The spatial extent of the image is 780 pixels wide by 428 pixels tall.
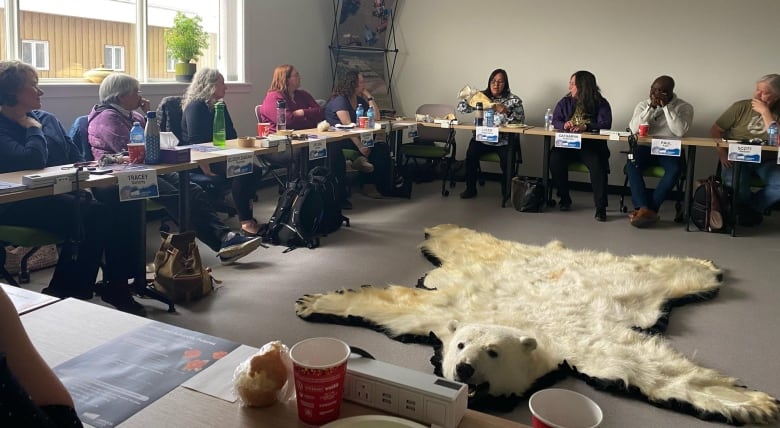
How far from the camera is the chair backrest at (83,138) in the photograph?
12.0ft

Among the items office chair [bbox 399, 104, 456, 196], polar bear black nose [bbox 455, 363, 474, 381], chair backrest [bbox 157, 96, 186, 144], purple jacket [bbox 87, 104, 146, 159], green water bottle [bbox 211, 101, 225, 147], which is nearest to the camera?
polar bear black nose [bbox 455, 363, 474, 381]

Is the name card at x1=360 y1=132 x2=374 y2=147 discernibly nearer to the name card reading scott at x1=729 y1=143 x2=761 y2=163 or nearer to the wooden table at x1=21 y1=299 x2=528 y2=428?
the name card reading scott at x1=729 y1=143 x2=761 y2=163

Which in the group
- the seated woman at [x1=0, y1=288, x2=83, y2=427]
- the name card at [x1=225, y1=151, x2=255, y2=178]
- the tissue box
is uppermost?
the tissue box

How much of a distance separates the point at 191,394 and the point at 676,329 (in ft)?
8.32

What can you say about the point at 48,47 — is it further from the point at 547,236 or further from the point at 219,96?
the point at 547,236

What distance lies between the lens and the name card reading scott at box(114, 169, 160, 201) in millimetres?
2838

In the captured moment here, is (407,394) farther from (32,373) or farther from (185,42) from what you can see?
(185,42)

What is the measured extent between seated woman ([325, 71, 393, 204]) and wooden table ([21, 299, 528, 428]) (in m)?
4.08

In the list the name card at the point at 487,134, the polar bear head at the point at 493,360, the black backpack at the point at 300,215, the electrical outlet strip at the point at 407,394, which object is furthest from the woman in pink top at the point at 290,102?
the electrical outlet strip at the point at 407,394

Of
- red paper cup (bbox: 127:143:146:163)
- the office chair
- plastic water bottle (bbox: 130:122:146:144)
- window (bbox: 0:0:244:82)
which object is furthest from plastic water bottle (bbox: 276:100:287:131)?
the office chair

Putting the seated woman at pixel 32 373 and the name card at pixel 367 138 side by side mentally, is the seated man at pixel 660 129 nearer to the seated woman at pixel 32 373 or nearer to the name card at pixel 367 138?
the name card at pixel 367 138

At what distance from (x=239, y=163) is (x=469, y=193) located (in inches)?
113

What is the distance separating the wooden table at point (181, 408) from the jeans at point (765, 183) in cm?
473

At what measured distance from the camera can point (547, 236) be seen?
15.3 feet
